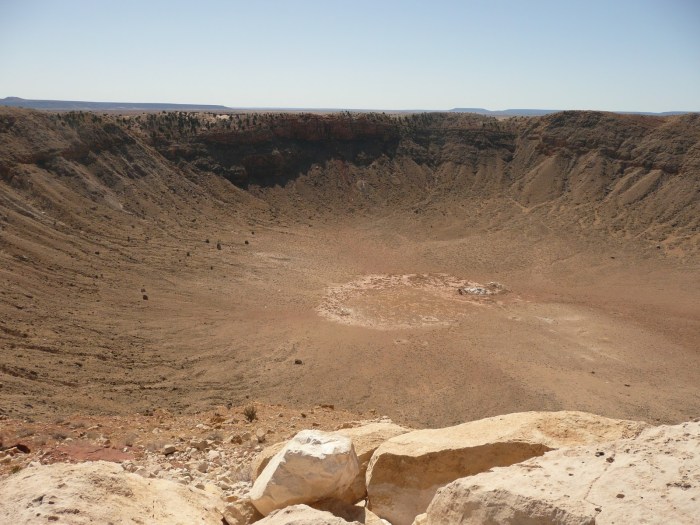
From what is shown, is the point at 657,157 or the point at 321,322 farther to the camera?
the point at 657,157

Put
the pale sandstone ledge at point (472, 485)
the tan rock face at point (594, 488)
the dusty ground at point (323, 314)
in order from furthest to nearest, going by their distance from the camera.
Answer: the dusty ground at point (323, 314) < the pale sandstone ledge at point (472, 485) < the tan rock face at point (594, 488)

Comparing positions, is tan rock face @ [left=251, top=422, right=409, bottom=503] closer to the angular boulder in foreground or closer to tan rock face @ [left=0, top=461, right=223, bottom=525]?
the angular boulder in foreground

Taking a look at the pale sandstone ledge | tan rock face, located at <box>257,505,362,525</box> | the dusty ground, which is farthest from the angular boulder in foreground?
the dusty ground

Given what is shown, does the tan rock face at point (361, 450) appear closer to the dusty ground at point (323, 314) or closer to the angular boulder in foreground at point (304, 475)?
the angular boulder in foreground at point (304, 475)

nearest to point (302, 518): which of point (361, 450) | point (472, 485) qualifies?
point (472, 485)

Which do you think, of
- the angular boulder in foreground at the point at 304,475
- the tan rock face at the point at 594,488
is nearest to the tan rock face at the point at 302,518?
the angular boulder in foreground at the point at 304,475

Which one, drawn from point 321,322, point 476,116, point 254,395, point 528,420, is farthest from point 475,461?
point 476,116

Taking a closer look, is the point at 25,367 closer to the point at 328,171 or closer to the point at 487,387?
the point at 487,387
